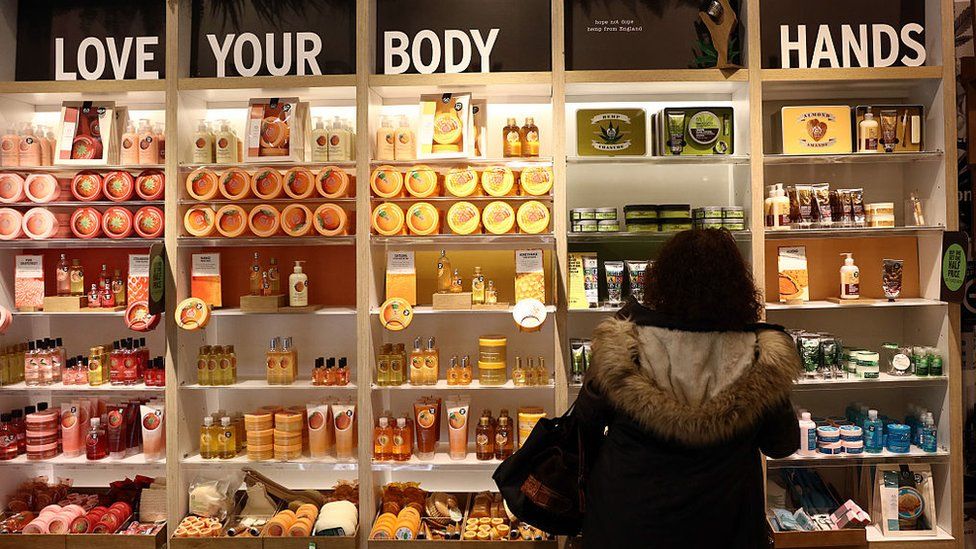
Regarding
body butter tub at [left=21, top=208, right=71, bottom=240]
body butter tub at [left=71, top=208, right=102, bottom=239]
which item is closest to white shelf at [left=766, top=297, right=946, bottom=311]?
body butter tub at [left=71, top=208, right=102, bottom=239]

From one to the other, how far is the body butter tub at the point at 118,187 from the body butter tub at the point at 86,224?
14cm

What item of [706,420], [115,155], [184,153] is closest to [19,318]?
[115,155]

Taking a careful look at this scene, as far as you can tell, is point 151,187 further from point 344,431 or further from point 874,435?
point 874,435

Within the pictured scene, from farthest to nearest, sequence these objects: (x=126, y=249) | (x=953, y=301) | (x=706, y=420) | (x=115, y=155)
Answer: (x=126, y=249)
(x=115, y=155)
(x=953, y=301)
(x=706, y=420)

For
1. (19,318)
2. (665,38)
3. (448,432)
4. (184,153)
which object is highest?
(665,38)

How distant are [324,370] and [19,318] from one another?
1895 mm

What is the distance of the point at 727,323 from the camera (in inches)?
90.0

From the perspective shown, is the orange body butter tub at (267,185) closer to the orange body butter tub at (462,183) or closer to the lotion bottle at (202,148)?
the lotion bottle at (202,148)

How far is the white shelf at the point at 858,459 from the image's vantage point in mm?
3733

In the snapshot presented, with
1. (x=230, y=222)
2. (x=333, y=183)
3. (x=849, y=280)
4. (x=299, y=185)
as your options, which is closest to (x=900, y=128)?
(x=849, y=280)

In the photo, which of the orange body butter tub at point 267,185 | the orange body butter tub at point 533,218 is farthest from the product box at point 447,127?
the orange body butter tub at point 267,185

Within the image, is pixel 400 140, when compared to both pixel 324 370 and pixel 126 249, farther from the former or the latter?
pixel 126 249

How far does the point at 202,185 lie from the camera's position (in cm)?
386

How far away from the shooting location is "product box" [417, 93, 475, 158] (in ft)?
12.5
